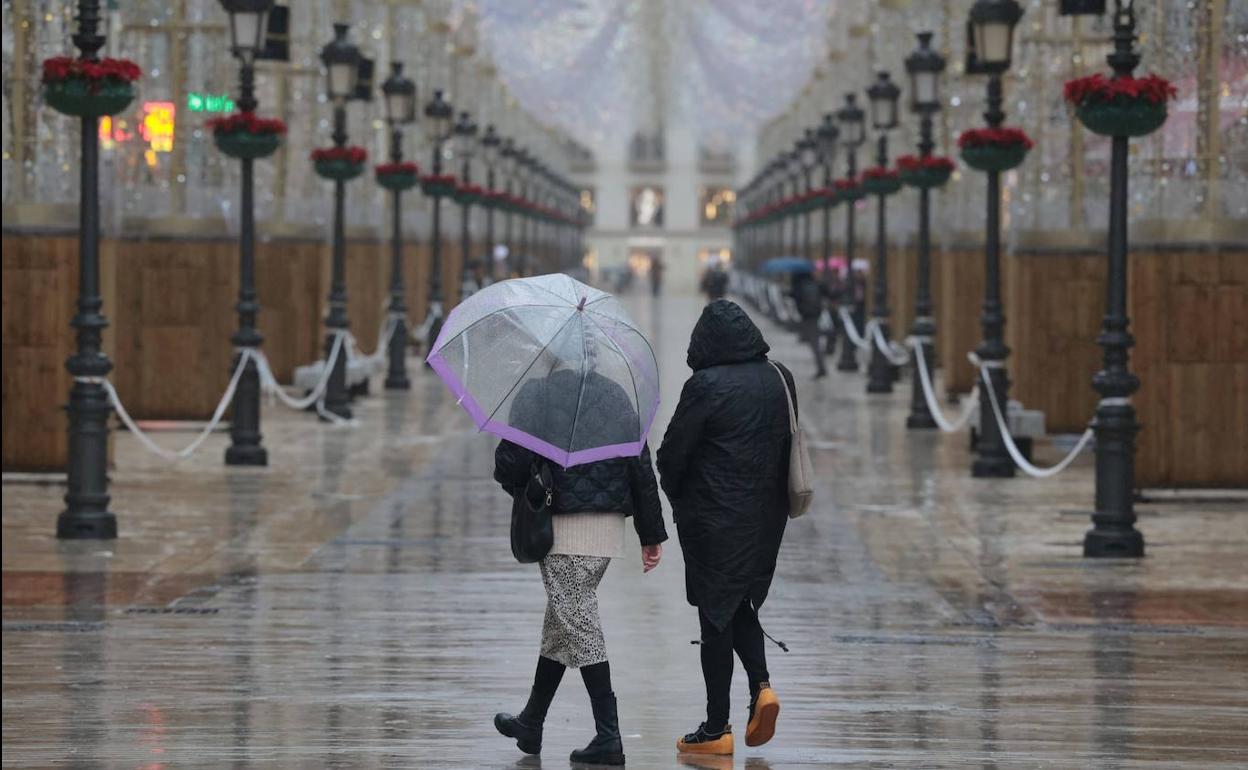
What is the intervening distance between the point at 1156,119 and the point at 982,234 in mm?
18119

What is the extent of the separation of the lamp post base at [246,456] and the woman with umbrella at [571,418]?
14.5 metres

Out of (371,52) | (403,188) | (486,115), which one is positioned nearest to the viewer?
(403,188)

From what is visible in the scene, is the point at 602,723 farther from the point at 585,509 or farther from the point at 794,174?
the point at 794,174

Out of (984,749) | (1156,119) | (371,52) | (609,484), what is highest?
(371,52)

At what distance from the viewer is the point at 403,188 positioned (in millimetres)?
37312

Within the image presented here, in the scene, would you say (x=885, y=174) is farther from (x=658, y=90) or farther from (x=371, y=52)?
(x=658, y=90)

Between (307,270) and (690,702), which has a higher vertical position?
(307,270)

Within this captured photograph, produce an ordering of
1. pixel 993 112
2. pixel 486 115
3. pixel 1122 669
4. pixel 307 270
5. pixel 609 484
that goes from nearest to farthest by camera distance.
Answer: pixel 609 484, pixel 1122 669, pixel 993 112, pixel 307 270, pixel 486 115

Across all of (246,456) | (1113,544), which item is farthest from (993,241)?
(246,456)

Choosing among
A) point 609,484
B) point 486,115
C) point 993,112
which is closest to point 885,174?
point 993,112

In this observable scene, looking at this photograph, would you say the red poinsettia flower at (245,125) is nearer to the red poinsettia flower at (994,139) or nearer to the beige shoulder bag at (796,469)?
the red poinsettia flower at (994,139)

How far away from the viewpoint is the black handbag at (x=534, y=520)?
9.55 metres

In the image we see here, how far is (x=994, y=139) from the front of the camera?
23.3m

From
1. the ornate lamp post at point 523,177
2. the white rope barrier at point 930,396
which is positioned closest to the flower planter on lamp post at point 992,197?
the white rope barrier at point 930,396
